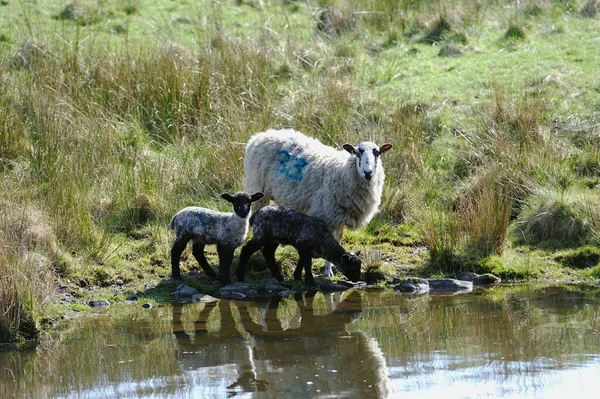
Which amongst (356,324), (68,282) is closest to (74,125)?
(68,282)

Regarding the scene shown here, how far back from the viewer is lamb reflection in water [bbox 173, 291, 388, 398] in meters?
7.07

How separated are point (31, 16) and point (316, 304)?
9869mm

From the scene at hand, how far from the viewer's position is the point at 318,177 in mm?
11102

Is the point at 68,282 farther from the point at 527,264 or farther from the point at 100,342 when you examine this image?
the point at 527,264

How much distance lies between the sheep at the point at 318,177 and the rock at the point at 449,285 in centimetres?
116

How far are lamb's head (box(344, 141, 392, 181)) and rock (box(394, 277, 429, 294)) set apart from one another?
3.69 ft

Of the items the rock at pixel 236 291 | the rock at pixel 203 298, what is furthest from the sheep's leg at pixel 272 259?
the rock at pixel 203 298

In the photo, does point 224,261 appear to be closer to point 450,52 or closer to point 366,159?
point 366,159

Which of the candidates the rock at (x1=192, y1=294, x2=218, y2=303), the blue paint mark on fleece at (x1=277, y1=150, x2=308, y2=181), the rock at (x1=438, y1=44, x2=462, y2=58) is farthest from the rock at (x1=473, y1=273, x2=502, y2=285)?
the rock at (x1=438, y1=44, x2=462, y2=58)

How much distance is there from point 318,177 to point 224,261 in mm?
1495

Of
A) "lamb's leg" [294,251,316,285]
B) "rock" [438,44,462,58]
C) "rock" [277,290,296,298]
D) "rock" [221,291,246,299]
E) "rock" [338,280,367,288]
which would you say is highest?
"rock" [438,44,462,58]

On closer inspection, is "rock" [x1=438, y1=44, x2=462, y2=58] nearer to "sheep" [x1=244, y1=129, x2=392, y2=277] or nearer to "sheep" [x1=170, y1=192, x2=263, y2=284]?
"sheep" [x1=244, y1=129, x2=392, y2=277]

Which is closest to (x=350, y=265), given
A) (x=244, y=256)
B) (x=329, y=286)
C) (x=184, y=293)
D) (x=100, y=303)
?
(x=329, y=286)

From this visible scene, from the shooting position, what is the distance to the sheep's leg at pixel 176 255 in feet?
34.0
